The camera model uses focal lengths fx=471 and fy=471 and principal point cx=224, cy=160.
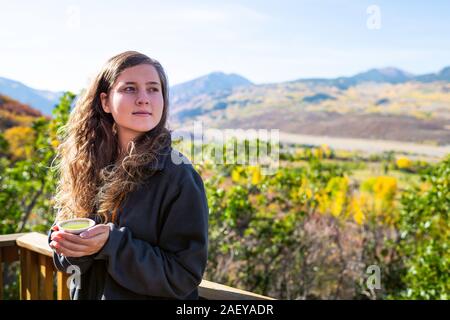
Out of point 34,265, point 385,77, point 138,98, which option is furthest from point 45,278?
point 385,77

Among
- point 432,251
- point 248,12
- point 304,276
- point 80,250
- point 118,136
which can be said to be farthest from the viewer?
point 248,12

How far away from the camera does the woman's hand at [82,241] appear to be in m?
1.08

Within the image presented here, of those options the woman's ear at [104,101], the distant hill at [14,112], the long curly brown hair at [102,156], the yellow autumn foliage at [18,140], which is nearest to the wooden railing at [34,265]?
the long curly brown hair at [102,156]

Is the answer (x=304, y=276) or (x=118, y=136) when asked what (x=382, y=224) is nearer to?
(x=304, y=276)

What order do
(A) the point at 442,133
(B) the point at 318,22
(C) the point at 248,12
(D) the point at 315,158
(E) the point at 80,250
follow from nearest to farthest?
(E) the point at 80,250 → (D) the point at 315,158 → (C) the point at 248,12 → (B) the point at 318,22 → (A) the point at 442,133

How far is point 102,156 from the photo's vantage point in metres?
1.37

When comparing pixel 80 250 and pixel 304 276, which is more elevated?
pixel 80 250

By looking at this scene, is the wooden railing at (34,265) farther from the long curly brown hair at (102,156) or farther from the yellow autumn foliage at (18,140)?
the yellow autumn foliage at (18,140)

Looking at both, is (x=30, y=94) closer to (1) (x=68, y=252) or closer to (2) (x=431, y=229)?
(2) (x=431, y=229)

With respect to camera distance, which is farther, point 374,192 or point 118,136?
point 374,192

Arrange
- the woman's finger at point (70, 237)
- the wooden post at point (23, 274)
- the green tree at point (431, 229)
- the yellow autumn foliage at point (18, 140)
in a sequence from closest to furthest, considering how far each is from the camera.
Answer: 1. the woman's finger at point (70, 237)
2. the wooden post at point (23, 274)
3. the green tree at point (431, 229)
4. the yellow autumn foliage at point (18, 140)

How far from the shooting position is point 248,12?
7324 mm

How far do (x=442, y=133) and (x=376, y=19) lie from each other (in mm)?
7776

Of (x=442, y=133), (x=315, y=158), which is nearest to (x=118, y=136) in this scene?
(x=315, y=158)
